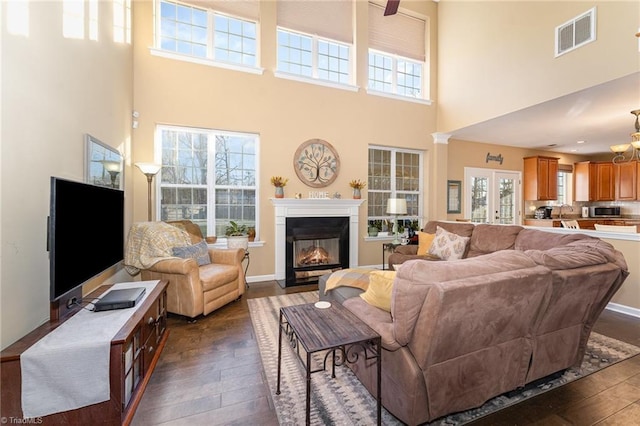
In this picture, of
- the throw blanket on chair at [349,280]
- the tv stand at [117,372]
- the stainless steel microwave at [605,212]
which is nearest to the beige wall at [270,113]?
the throw blanket on chair at [349,280]

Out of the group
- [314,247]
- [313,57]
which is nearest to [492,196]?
[314,247]

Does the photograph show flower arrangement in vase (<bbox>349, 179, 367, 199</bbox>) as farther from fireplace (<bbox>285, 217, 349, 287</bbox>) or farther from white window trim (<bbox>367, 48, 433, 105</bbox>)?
white window trim (<bbox>367, 48, 433, 105</bbox>)

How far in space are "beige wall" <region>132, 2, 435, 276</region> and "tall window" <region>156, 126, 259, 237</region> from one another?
6.6 inches

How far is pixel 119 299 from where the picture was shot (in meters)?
1.87

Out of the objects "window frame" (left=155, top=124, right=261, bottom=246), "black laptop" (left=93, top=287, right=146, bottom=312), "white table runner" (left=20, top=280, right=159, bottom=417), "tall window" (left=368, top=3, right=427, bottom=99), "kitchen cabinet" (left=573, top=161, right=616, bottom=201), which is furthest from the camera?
"kitchen cabinet" (left=573, top=161, right=616, bottom=201)

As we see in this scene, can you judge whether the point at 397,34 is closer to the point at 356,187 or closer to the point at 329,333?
the point at 356,187

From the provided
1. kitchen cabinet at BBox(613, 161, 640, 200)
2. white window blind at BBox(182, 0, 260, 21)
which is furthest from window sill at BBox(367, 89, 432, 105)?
kitchen cabinet at BBox(613, 161, 640, 200)

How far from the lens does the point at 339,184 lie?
485 centimetres

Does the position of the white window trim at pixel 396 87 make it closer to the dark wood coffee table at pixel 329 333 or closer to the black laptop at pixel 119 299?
the dark wood coffee table at pixel 329 333

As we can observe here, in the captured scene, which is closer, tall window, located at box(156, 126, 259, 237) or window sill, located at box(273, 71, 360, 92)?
tall window, located at box(156, 126, 259, 237)

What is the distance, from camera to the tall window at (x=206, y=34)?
3977 millimetres

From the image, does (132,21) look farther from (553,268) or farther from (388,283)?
(553,268)

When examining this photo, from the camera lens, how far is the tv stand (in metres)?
1.25

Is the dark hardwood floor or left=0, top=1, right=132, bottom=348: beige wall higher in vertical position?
left=0, top=1, right=132, bottom=348: beige wall
